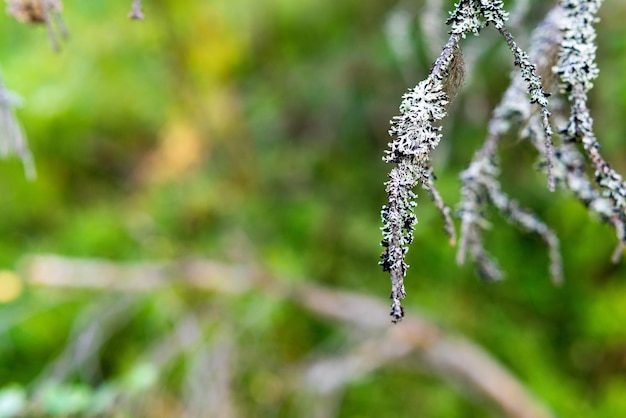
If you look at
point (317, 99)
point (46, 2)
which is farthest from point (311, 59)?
point (46, 2)

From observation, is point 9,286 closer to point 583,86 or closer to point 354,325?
point 354,325

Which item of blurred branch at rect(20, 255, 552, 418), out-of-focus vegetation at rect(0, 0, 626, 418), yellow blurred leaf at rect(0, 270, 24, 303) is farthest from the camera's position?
yellow blurred leaf at rect(0, 270, 24, 303)

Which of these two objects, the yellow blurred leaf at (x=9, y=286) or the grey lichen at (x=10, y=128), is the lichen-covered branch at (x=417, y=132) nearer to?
the grey lichen at (x=10, y=128)

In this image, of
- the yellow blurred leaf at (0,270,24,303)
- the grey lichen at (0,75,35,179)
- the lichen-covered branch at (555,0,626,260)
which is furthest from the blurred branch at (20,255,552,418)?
the lichen-covered branch at (555,0,626,260)

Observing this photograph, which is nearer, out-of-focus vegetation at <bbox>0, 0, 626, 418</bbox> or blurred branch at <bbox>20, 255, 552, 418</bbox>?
blurred branch at <bbox>20, 255, 552, 418</bbox>

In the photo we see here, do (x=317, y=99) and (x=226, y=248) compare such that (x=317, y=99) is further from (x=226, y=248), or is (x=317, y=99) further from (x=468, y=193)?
(x=468, y=193)

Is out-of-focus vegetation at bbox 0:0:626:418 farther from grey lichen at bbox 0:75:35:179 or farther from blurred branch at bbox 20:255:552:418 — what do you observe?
grey lichen at bbox 0:75:35:179

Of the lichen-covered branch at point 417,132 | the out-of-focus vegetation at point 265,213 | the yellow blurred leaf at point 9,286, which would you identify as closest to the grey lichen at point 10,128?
the lichen-covered branch at point 417,132
